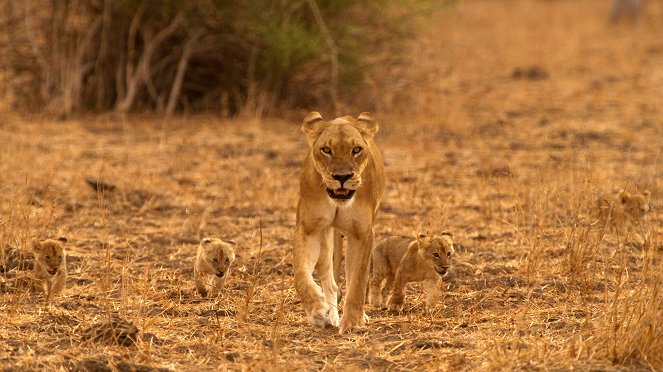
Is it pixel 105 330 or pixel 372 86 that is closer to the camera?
pixel 105 330

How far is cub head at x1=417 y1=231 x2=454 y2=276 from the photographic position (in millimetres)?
7176

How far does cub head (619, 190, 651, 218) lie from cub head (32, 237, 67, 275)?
13.6 ft

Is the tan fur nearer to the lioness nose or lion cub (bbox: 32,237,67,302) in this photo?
the lioness nose

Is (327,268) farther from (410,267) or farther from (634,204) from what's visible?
(634,204)

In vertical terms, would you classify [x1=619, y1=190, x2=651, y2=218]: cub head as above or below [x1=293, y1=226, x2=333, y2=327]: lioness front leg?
above

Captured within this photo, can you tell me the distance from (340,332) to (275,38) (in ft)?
27.1

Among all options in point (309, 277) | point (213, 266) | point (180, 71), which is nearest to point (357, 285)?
point (309, 277)

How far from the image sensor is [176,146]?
13.3 m

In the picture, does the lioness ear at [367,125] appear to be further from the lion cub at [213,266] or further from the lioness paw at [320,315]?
the lion cub at [213,266]

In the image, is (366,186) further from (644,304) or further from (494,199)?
(494,199)

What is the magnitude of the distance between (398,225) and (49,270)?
305 centimetres

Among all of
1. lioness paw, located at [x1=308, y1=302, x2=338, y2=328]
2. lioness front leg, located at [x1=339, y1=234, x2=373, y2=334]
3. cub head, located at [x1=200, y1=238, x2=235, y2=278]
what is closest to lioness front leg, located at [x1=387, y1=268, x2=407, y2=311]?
lioness front leg, located at [x1=339, y1=234, x2=373, y2=334]

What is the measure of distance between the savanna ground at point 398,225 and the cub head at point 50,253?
194mm

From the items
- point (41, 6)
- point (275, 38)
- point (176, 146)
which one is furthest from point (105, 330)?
point (41, 6)
